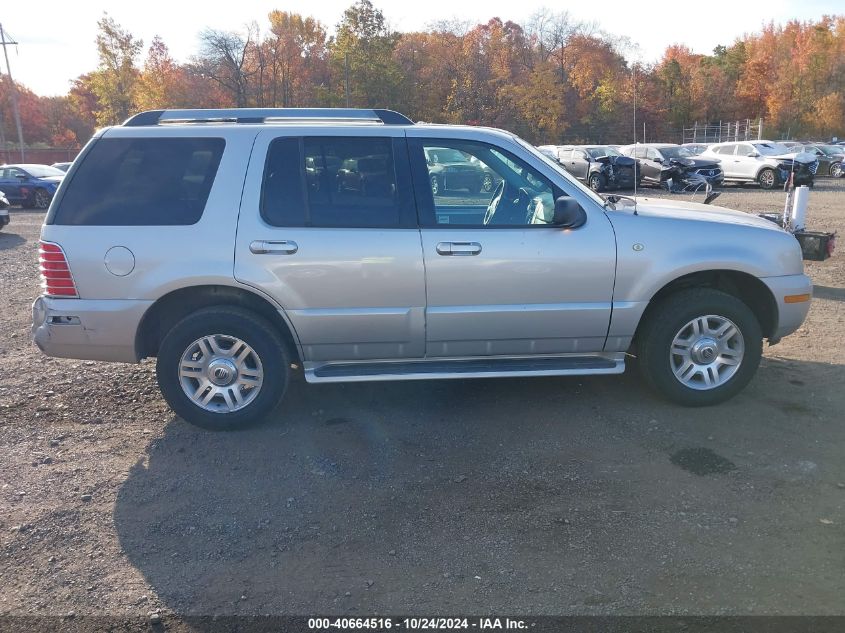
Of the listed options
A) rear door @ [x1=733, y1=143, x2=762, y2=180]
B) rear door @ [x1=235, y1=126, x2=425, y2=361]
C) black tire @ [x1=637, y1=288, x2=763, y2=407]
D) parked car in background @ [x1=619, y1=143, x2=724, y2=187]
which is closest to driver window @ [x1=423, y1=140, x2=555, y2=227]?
rear door @ [x1=235, y1=126, x2=425, y2=361]

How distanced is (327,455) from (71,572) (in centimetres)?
156

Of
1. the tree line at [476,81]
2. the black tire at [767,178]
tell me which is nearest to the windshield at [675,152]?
the black tire at [767,178]

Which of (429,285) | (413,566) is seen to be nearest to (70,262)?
(429,285)

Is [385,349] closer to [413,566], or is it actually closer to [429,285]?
[429,285]

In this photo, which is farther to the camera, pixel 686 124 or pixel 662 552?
pixel 686 124

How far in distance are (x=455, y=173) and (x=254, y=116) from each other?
1464 mm

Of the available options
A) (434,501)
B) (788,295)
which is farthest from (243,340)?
(788,295)

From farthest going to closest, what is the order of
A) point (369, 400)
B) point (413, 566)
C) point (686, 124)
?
point (686, 124), point (369, 400), point (413, 566)

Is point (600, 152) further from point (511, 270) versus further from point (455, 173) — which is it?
point (511, 270)

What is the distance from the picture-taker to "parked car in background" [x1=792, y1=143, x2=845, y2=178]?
28859 mm

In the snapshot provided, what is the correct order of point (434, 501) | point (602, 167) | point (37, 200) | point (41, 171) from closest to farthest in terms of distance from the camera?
point (434, 501) → point (37, 200) → point (41, 171) → point (602, 167)

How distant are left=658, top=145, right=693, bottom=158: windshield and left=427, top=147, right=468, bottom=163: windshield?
902 inches

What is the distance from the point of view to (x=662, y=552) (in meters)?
3.14

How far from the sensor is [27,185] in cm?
2312
